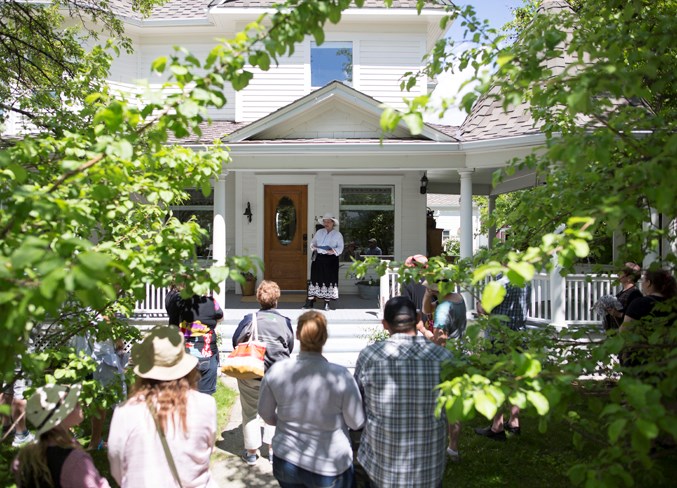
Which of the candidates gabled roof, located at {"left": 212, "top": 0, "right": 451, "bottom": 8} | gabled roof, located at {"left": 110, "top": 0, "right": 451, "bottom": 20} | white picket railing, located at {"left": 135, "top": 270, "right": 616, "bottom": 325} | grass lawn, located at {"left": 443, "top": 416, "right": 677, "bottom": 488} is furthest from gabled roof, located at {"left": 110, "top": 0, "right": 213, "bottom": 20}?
grass lawn, located at {"left": 443, "top": 416, "right": 677, "bottom": 488}

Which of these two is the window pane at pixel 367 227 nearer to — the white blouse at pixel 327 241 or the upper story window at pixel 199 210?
the white blouse at pixel 327 241

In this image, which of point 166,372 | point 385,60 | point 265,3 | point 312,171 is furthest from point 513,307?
point 265,3

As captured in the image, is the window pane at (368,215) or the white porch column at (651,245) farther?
the window pane at (368,215)

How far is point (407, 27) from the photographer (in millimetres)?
13359

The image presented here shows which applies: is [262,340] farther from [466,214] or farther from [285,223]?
[285,223]

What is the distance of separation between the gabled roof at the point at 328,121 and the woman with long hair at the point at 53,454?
26.7 ft

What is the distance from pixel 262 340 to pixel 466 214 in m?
6.34

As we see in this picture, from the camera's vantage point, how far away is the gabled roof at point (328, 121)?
10.4 meters

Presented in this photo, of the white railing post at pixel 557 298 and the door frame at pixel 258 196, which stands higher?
the door frame at pixel 258 196

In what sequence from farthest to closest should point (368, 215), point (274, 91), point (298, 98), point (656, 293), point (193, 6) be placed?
1. point (193, 6)
2. point (368, 215)
3. point (274, 91)
4. point (298, 98)
5. point (656, 293)

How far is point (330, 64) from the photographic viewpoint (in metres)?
13.6

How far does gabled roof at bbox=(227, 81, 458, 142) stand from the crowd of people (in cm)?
725

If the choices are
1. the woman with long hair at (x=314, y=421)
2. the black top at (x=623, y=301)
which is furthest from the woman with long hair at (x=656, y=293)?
the woman with long hair at (x=314, y=421)

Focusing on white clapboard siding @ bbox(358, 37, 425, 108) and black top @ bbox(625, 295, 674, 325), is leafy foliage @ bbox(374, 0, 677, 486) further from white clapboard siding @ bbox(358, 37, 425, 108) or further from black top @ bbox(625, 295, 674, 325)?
white clapboard siding @ bbox(358, 37, 425, 108)
